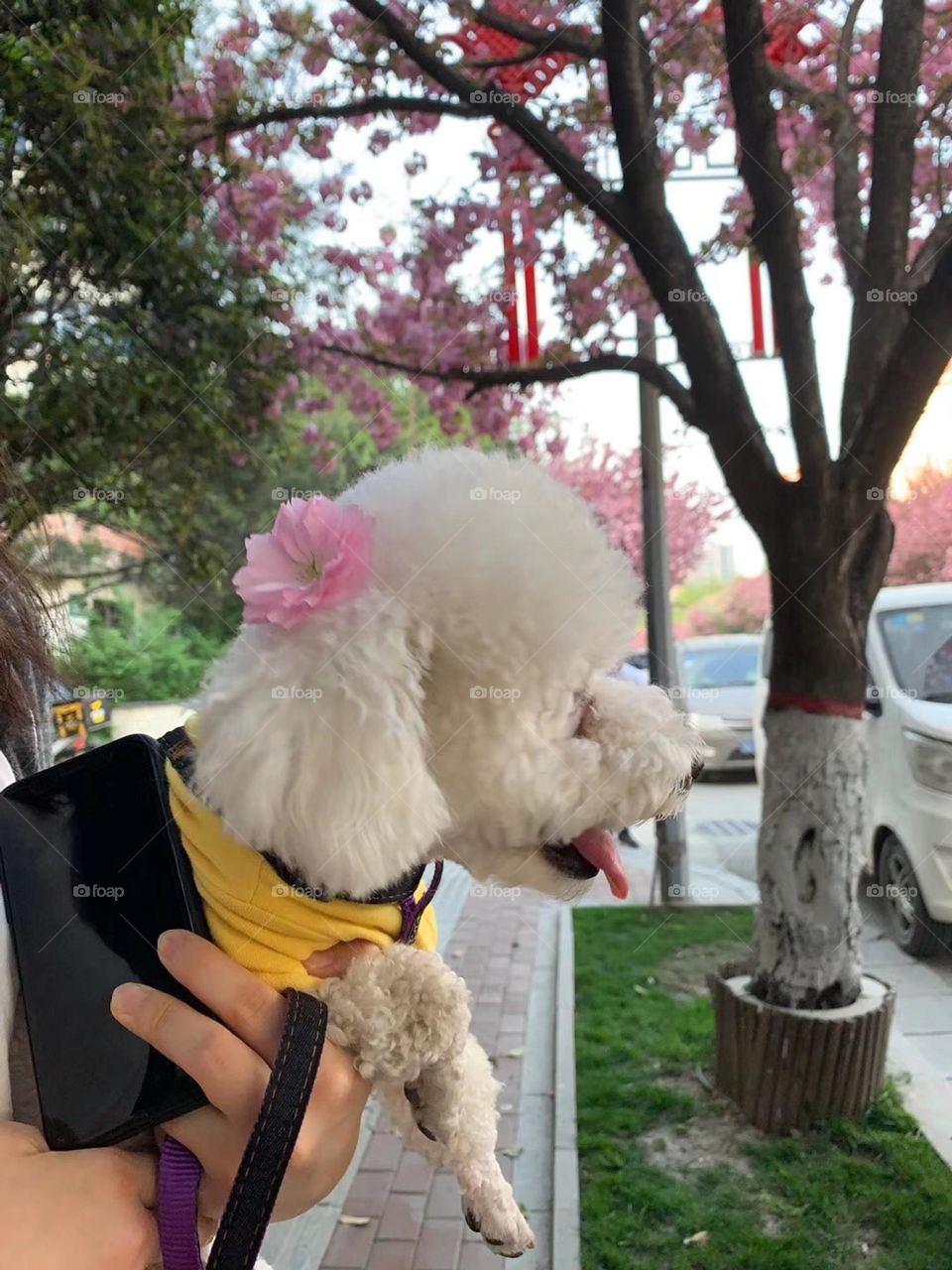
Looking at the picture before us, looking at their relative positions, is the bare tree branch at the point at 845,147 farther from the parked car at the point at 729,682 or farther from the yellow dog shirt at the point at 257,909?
the parked car at the point at 729,682

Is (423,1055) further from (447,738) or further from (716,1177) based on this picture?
(716,1177)

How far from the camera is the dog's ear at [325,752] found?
2.48 feet

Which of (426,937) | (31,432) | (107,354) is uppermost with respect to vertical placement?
(107,354)

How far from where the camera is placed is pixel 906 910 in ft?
9.94

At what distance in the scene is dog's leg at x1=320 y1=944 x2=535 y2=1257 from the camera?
0.85 m

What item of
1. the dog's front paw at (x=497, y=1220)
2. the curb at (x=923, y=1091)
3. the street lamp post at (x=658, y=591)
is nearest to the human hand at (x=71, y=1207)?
the dog's front paw at (x=497, y=1220)

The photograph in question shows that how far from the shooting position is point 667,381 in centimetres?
236

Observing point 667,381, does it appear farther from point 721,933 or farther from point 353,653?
point 721,933

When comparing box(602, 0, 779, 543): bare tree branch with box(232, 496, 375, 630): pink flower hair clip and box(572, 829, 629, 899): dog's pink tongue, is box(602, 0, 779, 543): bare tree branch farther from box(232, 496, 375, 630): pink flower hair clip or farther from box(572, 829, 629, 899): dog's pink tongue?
box(232, 496, 375, 630): pink flower hair clip

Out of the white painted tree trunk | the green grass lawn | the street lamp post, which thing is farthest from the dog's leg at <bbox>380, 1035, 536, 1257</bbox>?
the street lamp post

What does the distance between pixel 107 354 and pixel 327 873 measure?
2.41 metres

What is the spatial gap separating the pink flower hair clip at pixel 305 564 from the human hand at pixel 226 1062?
0.33 meters

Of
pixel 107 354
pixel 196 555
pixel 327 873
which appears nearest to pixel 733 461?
pixel 327 873

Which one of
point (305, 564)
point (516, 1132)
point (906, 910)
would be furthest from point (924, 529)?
point (305, 564)
